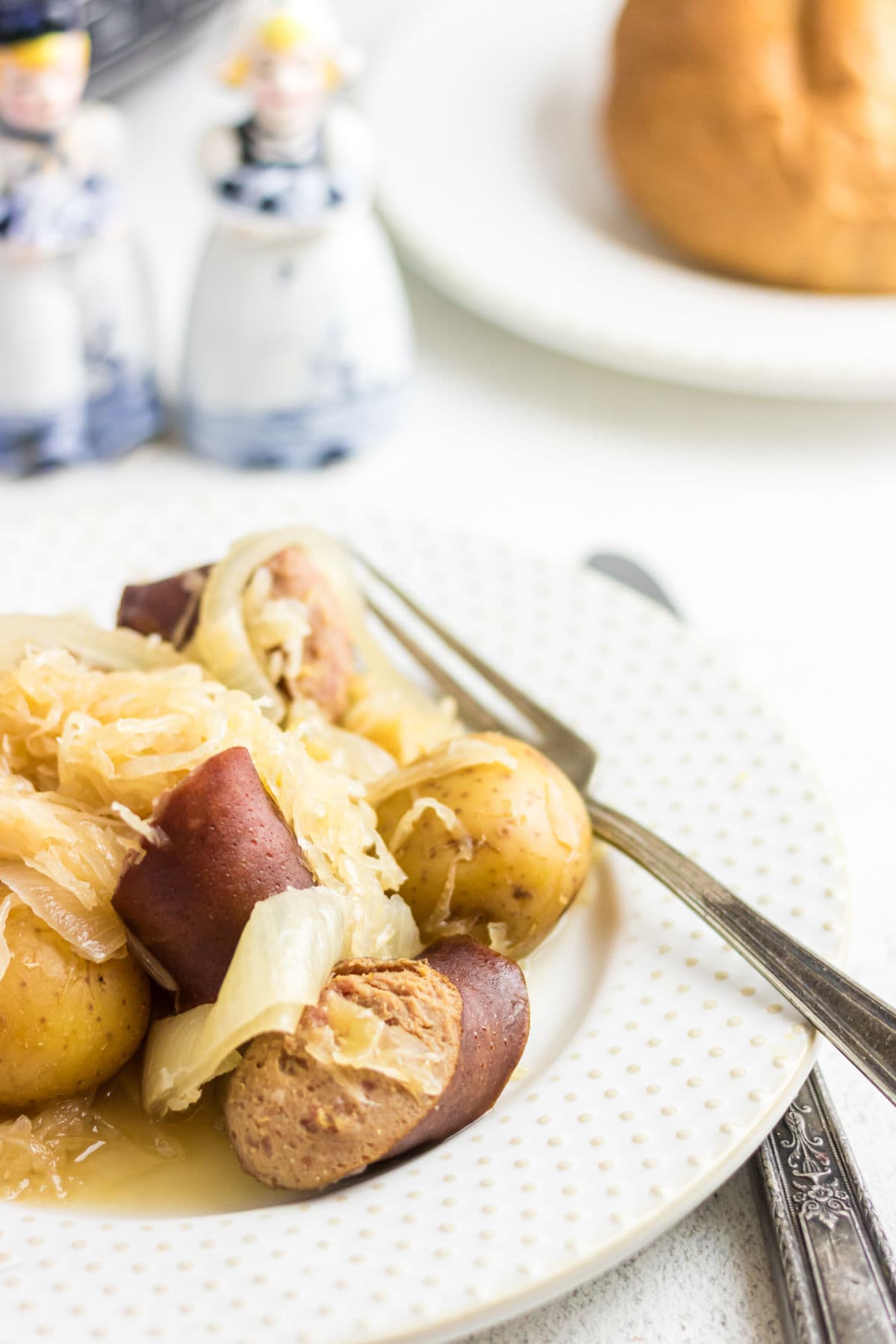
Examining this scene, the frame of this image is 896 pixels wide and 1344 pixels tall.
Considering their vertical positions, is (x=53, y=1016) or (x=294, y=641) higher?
(x=294, y=641)

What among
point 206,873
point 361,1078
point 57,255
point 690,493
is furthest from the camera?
point 690,493

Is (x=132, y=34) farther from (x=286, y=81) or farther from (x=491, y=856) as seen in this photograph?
(x=491, y=856)

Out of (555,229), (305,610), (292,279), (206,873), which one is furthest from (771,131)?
(206,873)

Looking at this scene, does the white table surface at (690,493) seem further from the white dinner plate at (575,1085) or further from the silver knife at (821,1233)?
the silver knife at (821,1233)

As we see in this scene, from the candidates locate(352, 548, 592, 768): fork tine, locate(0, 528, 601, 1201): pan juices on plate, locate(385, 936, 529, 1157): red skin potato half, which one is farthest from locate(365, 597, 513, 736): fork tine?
locate(385, 936, 529, 1157): red skin potato half

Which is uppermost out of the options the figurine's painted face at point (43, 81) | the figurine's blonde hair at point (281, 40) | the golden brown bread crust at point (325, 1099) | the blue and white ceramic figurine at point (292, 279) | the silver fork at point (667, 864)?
the figurine's blonde hair at point (281, 40)

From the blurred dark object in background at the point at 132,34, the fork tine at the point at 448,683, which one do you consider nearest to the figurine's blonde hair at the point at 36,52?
the blurred dark object in background at the point at 132,34

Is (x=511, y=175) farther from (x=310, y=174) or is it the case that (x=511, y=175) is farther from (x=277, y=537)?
(x=277, y=537)
